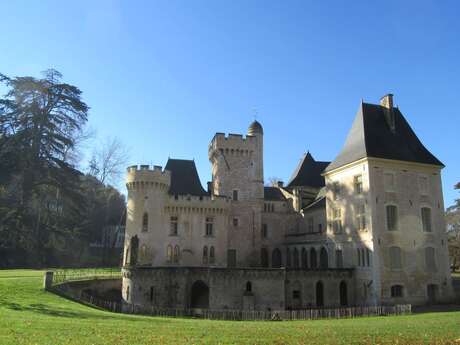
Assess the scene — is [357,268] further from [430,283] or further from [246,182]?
[246,182]

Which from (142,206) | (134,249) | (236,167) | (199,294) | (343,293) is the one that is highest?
(236,167)

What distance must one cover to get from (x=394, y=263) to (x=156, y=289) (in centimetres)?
1673

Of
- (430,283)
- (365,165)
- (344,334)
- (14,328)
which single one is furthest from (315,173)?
(14,328)

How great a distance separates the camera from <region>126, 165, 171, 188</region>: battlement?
111 ft

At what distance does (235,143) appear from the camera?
3903 centimetres

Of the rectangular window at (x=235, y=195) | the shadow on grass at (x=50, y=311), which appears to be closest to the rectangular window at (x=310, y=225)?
the rectangular window at (x=235, y=195)

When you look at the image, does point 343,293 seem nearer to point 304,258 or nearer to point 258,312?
point 304,258

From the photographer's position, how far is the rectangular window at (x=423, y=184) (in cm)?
3093

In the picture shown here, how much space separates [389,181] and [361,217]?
11.1ft

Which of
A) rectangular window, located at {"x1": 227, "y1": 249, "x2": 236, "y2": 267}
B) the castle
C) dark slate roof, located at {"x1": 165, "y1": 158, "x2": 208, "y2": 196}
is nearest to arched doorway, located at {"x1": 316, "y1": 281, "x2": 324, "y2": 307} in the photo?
the castle

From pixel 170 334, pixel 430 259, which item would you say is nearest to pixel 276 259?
pixel 430 259

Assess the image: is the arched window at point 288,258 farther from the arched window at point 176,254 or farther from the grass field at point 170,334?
the grass field at point 170,334

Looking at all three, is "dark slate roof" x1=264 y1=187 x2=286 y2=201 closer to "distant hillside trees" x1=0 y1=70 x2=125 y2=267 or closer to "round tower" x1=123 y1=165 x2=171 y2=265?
"round tower" x1=123 y1=165 x2=171 y2=265

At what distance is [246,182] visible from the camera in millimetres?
38875
